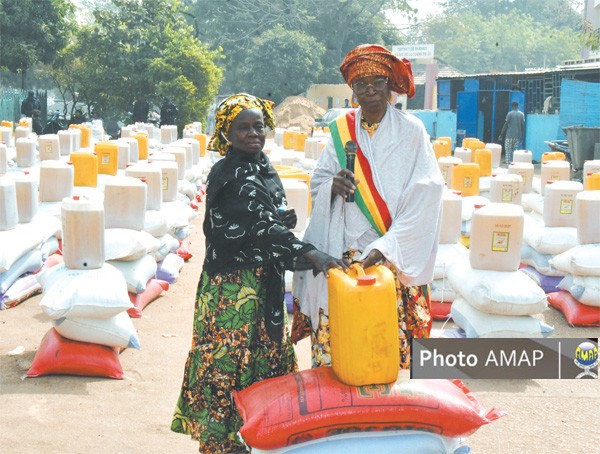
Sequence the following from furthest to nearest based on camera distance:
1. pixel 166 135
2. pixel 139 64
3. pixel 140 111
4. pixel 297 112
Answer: pixel 297 112
pixel 139 64
pixel 140 111
pixel 166 135

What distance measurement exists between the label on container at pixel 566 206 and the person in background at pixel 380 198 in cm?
424

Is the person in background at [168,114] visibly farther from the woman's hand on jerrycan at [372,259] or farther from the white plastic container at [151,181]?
the woman's hand on jerrycan at [372,259]

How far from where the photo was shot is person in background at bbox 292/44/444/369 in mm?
3574

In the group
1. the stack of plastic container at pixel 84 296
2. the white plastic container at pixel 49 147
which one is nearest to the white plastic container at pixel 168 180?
the white plastic container at pixel 49 147

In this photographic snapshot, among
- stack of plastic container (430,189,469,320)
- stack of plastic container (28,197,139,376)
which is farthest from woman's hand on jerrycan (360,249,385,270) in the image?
stack of plastic container (430,189,469,320)

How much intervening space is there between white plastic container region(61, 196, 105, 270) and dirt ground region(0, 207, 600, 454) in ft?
2.18

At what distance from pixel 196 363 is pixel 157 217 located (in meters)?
4.05

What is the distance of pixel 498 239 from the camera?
6219 millimetres

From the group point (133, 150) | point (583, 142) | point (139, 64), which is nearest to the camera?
point (133, 150)

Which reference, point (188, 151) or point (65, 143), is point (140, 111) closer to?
point (188, 151)

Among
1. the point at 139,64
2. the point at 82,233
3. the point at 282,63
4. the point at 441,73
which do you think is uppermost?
the point at 282,63

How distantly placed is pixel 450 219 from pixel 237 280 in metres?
3.73

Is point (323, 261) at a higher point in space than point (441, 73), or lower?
lower

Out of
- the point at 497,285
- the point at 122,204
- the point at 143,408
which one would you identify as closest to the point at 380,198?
the point at 143,408
